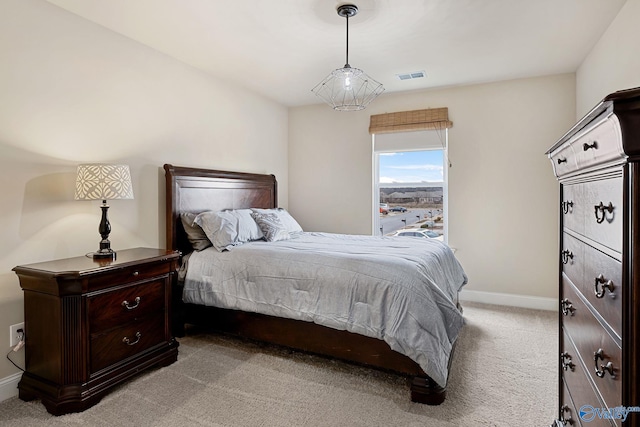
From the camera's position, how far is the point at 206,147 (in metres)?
3.80

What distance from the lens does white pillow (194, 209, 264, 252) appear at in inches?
122

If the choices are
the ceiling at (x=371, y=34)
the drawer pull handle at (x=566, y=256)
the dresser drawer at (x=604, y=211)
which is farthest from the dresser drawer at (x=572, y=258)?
the ceiling at (x=371, y=34)

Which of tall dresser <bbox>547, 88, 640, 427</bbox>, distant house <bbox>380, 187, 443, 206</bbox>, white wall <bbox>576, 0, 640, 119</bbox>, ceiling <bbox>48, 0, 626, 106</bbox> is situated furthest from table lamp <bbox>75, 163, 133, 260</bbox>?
white wall <bbox>576, 0, 640, 119</bbox>

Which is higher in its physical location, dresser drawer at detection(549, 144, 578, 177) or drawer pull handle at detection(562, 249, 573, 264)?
dresser drawer at detection(549, 144, 578, 177)

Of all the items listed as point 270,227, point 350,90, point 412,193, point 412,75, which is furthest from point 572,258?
point 350,90

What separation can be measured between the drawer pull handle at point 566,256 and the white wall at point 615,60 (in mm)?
1764

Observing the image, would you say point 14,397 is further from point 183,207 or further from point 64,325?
point 183,207

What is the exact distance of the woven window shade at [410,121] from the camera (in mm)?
4305

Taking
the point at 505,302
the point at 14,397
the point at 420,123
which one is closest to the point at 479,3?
the point at 420,123

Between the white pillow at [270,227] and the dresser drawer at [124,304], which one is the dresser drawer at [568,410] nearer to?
the dresser drawer at [124,304]

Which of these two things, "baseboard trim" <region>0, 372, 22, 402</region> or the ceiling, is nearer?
"baseboard trim" <region>0, 372, 22, 402</region>

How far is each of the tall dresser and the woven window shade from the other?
3.08 m

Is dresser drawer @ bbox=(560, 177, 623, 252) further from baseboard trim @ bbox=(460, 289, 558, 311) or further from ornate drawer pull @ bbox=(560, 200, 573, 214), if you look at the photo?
baseboard trim @ bbox=(460, 289, 558, 311)

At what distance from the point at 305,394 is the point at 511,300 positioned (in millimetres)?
2978
